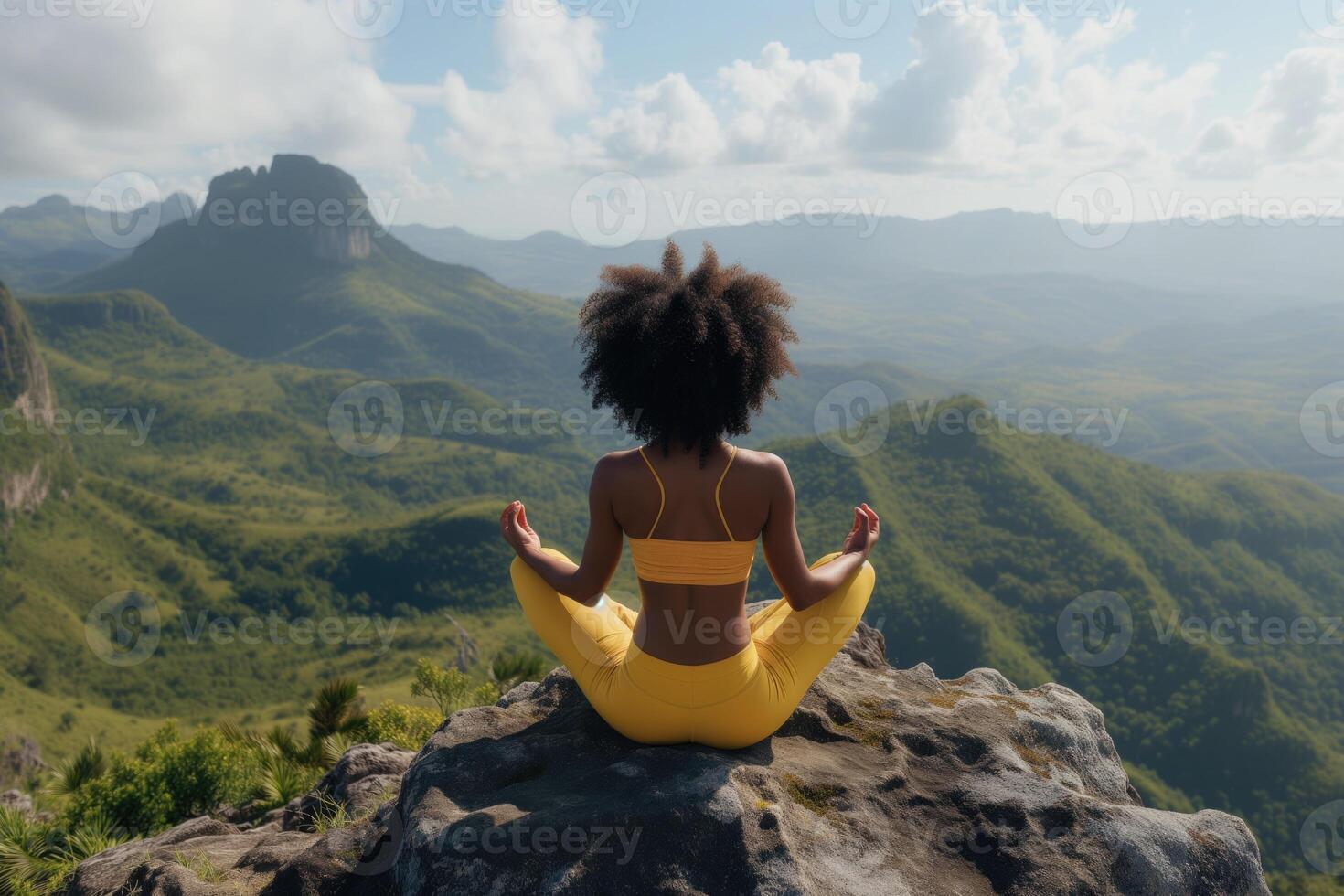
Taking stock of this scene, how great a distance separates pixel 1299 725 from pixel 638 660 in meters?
120

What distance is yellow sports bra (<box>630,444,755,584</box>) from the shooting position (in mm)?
5938

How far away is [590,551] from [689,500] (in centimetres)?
93

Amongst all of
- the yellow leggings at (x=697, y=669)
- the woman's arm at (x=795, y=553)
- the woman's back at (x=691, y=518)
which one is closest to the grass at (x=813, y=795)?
the yellow leggings at (x=697, y=669)

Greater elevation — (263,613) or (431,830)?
(431,830)

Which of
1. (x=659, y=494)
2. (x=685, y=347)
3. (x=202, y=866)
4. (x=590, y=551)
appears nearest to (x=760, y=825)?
(x=590, y=551)

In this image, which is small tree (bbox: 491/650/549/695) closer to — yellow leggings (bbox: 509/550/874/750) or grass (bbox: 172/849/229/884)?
grass (bbox: 172/849/229/884)

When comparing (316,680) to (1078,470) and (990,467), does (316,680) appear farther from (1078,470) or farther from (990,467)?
(1078,470)

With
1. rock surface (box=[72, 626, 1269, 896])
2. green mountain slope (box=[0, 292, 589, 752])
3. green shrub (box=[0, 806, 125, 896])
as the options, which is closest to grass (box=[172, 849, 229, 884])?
rock surface (box=[72, 626, 1269, 896])

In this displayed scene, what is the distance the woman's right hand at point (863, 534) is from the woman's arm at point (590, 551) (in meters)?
2.06

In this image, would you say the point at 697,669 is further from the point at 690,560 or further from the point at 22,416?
the point at 22,416

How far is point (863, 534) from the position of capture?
6.80 m

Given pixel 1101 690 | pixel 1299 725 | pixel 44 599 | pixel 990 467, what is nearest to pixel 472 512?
pixel 44 599

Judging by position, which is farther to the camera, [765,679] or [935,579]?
[935,579]

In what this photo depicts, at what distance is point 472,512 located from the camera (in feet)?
441
